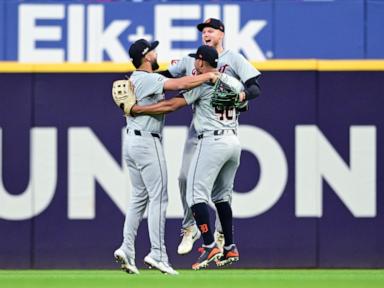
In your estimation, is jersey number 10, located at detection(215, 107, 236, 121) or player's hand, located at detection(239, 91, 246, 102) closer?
player's hand, located at detection(239, 91, 246, 102)

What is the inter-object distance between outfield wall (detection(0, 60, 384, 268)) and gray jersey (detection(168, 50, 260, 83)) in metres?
1.38

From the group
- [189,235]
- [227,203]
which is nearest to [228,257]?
[227,203]

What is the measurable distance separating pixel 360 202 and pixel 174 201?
146 cm

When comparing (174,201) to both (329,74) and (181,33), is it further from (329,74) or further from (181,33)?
(181,33)

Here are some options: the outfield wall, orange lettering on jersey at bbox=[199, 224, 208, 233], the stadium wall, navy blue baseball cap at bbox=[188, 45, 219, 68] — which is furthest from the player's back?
the stadium wall

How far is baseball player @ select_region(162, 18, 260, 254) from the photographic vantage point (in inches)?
323

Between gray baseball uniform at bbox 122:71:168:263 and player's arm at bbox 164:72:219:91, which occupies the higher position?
player's arm at bbox 164:72:219:91

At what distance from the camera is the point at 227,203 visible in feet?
27.4

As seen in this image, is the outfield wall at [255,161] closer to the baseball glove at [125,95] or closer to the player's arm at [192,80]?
the baseball glove at [125,95]

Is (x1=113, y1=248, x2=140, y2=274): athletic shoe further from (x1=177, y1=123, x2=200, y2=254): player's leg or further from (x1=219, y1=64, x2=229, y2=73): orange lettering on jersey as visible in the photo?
(x1=219, y1=64, x2=229, y2=73): orange lettering on jersey

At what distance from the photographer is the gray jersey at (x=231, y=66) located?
324 inches

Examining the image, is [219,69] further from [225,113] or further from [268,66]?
[268,66]

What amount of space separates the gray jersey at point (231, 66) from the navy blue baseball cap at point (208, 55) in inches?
9.7

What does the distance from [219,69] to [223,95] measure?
0.32 metres
